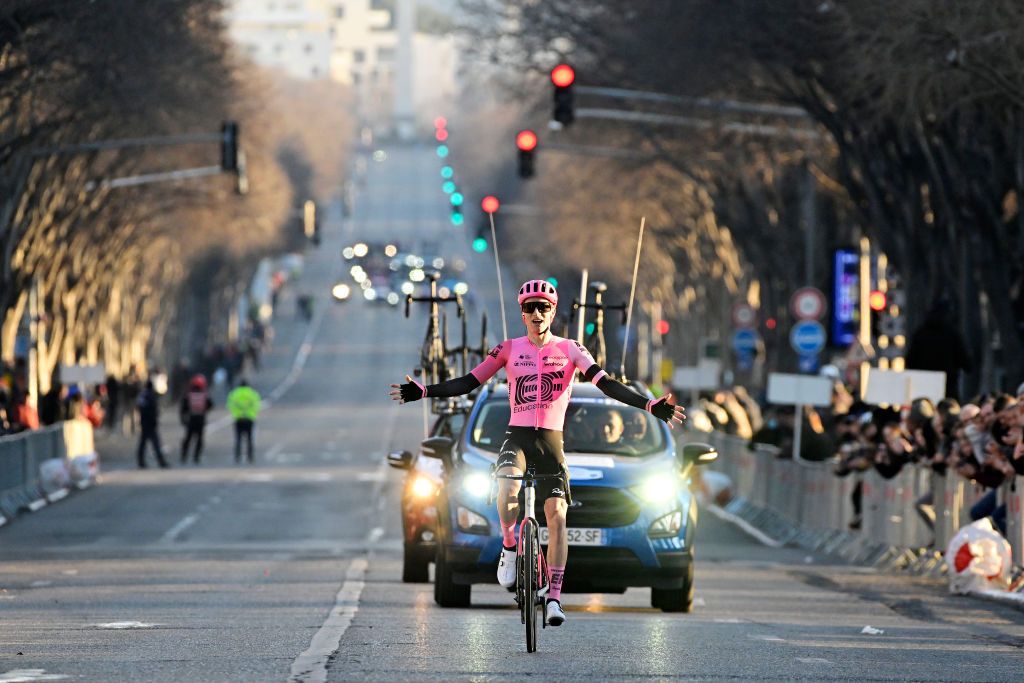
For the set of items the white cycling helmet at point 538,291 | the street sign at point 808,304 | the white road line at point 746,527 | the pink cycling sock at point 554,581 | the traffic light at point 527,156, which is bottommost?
the white road line at point 746,527

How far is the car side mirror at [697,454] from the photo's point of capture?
1847 cm

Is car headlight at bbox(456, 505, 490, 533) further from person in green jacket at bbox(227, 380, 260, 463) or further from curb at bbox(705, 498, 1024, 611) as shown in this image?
person in green jacket at bbox(227, 380, 260, 463)

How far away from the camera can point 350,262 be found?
183875mm

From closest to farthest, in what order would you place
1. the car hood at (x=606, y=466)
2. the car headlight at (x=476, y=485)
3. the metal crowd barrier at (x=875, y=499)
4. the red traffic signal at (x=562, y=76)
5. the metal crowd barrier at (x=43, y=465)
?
the car hood at (x=606, y=466), the car headlight at (x=476, y=485), the metal crowd barrier at (x=875, y=499), the red traffic signal at (x=562, y=76), the metal crowd barrier at (x=43, y=465)

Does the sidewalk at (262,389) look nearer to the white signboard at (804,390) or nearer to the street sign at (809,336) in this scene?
the street sign at (809,336)

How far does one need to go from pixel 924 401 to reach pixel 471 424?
8896 mm

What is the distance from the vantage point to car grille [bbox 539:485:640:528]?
18.1m

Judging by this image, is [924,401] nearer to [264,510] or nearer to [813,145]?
[264,510]

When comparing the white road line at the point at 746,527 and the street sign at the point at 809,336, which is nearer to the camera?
the white road line at the point at 746,527

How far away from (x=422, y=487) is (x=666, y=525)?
4462 millimetres

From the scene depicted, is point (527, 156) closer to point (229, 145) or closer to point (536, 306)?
point (229, 145)

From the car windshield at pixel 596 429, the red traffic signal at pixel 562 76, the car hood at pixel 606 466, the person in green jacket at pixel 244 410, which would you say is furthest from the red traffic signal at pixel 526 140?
the car hood at pixel 606 466

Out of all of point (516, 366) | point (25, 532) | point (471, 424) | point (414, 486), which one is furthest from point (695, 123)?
point (516, 366)

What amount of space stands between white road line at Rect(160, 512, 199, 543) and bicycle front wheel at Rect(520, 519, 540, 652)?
56.0ft
